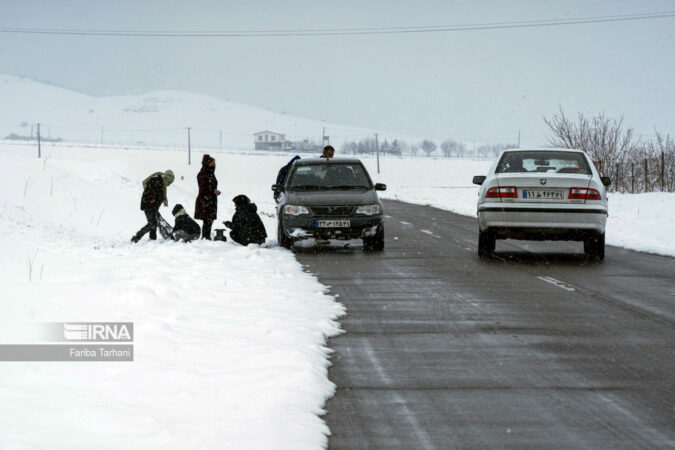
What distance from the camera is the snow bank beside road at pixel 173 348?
4.02 metres

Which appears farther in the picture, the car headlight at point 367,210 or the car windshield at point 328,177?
the car windshield at point 328,177

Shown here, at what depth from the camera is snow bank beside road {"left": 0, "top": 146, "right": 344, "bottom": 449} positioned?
13.2ft

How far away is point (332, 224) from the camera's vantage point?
14.0 meters

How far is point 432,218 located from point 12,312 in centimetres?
1884

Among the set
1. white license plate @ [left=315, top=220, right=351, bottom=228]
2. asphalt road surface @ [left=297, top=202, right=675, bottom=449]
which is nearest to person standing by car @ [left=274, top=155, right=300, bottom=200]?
white license plate @ [left=315, top=220, right=351, bottom=228]

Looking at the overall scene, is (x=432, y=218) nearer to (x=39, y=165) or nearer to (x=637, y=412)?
(x=39, y=165)

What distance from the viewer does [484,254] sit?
13305 mm

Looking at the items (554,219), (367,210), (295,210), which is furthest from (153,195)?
(554,219)

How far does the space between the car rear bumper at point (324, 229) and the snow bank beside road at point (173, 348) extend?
60cm

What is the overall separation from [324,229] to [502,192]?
3.35 metres

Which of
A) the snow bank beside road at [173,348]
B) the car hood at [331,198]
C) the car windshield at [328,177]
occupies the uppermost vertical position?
the car windshield at [328,177]

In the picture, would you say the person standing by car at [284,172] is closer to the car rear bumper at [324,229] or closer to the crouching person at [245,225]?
the crouching person at [245,225]

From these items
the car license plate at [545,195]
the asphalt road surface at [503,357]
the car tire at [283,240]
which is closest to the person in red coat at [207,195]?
the car tire at [283,240]

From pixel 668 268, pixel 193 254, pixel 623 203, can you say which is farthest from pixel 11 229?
pixel 623 203
